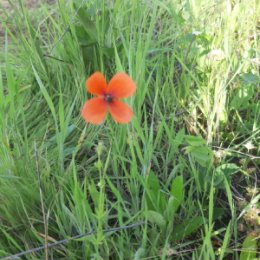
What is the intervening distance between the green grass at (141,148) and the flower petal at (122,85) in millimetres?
120

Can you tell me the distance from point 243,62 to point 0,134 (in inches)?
28.7

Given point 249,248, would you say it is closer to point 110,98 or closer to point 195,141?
point 195,141

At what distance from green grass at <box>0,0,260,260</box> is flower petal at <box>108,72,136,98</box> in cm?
12

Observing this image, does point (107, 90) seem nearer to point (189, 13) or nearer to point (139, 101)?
point (139, 101)

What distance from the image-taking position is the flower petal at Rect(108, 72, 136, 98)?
797 mm

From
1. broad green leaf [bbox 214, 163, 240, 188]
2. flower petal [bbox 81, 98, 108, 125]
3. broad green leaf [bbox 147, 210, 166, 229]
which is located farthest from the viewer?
broad green leaf [bbox 214, 163, 240, 188]

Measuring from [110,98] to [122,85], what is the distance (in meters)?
0.03

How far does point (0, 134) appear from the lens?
3.28 ft

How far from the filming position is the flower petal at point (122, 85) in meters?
0.80

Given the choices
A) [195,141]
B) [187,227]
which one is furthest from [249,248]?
[195,141]

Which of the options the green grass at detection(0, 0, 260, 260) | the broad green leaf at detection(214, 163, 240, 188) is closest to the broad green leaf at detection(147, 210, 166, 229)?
the green grass at detection(0, 0, 260, 260)

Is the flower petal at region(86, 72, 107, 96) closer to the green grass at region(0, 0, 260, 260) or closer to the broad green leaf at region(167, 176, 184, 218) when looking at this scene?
the green grass at region(0, 0, 260, 260)

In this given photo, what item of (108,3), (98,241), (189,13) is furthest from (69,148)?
(108,3)

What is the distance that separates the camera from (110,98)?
0.81 m
